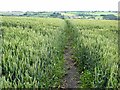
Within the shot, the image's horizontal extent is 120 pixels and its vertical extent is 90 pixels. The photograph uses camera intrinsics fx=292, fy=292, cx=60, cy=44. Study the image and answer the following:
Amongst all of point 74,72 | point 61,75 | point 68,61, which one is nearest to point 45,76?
point 61,75

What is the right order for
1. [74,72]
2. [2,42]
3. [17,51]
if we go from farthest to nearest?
[74,72] < [2,42] < [17,51]

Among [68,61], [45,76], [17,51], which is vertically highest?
[17,51]

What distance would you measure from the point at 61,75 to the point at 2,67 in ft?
11.5

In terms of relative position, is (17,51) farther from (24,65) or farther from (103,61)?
(103,61)

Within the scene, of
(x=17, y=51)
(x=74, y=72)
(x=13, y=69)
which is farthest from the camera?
(x=74, y=72)

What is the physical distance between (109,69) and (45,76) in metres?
1.91

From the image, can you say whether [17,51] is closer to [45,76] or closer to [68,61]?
[45,76]

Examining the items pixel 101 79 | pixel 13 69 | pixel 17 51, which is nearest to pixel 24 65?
pixel 13 69

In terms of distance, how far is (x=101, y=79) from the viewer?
841 cm

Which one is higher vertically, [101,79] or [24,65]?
[24,65]

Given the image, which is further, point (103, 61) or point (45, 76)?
point (103, 61)

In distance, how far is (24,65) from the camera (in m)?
7.72

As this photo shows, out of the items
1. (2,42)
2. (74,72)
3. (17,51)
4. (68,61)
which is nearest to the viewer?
(17,51)

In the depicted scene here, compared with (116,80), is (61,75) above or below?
below
